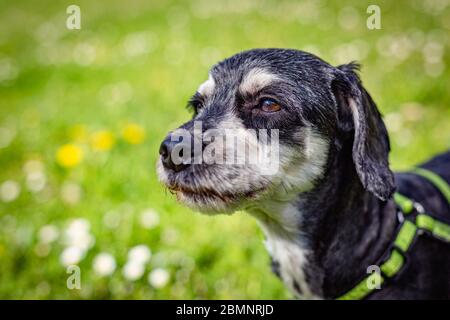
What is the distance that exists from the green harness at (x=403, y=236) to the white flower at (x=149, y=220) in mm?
1959

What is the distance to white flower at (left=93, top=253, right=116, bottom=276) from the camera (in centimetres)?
375

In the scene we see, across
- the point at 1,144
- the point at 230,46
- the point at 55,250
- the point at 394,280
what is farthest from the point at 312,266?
the point at 230,46

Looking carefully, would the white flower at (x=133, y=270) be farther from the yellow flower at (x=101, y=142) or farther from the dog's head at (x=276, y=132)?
the yellow flower at (x=101, y=142)

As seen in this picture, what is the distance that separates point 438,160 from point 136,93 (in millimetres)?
4836

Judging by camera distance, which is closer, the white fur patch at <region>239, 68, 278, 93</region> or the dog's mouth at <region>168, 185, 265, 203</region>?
the dog's mouth at <region>168, 185, 265, 203</region>

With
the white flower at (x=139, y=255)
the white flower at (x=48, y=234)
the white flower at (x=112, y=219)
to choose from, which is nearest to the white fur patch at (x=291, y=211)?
the white flower at (x=139, y=255)

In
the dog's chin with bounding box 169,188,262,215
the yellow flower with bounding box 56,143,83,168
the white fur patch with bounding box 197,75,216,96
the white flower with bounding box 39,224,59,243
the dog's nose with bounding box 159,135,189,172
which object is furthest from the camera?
the yellow flower with bounding box 56,143,83,168

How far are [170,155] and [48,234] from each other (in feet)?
6.98

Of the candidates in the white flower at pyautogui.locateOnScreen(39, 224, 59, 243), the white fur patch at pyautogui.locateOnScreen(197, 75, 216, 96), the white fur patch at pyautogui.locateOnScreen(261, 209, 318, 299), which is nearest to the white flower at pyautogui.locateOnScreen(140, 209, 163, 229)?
the white flower at pyautogui.locateOnScreen(39, 224, 59, 243)

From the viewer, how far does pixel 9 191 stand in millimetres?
5062

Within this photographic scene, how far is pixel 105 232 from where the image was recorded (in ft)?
14.1

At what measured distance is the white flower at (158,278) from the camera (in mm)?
3666

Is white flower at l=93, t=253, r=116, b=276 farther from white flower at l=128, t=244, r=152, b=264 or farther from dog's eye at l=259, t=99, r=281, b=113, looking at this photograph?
dog's eye at l=259, t=99, r=281, b=113
